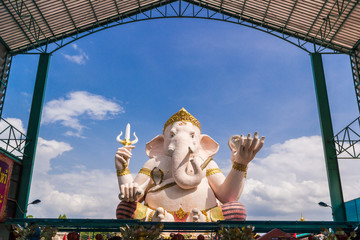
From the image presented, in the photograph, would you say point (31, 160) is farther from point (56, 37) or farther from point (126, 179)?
point (126, 179)

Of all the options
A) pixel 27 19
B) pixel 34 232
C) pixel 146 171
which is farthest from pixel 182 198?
pixel 27 19

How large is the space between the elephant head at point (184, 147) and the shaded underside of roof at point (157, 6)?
7.19m

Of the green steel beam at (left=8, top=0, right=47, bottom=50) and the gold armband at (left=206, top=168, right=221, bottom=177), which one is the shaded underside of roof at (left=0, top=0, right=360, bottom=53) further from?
the gold armband at (left=206, top=168, right=221, bottom=177)

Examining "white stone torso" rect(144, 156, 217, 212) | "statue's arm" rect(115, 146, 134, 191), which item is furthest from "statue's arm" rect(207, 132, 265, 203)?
"statue's arm" rect(115, 146, 134, 191)

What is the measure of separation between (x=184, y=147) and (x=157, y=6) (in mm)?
9906

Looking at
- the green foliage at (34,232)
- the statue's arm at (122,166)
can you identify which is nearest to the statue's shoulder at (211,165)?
the statue's arm at (122,166)

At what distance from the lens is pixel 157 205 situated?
6816 mm

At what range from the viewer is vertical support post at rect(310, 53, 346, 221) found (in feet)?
43.1

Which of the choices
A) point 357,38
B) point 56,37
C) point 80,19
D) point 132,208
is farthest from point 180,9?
point 132,208

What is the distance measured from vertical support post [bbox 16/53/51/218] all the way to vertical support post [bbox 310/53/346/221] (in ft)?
36.2

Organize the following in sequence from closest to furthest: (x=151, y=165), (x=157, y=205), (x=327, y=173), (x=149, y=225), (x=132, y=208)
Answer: (x=149, y=225), (x=132, y=208), (x=157, y=205), (x=151, y=165), (x=327, y=173)

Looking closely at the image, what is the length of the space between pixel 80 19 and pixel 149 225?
440 inches

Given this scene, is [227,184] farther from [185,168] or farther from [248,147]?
[248,147]

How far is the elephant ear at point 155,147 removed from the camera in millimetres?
7852
